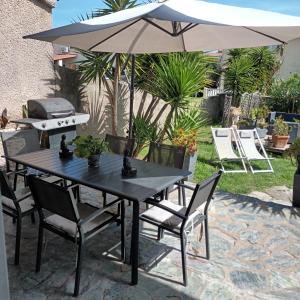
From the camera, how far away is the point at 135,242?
293cm

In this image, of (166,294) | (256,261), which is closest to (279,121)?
(256,261)

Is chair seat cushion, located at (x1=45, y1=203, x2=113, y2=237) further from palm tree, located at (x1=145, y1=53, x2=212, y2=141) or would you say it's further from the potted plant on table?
palm tree, located at (x1=145, y1=53, x2=212, y2=141)

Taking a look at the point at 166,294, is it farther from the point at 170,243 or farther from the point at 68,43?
the point at 68,43

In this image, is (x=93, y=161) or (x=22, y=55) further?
(x=22, y=55)

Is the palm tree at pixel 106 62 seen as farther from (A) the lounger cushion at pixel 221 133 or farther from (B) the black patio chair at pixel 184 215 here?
(B) the black patio chair at pixel 184 215

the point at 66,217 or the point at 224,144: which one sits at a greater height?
the point at 66,217

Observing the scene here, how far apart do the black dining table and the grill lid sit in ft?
5.45

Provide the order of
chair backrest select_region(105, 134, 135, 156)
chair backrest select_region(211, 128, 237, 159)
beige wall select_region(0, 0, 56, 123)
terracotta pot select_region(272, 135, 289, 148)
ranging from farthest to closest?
1. terracotta pot select_region(272, 135, 289, 148)
2. chair backrest select_region(211, 128, 237, 159)
3. beige wall select_region(0, 0, 56, 123)
4. chair backrest select_region(105, 134, 135, 156)

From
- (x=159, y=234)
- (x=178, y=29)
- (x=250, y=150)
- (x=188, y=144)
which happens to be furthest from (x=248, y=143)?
(x=159, y=234)

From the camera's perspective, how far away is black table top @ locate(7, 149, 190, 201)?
304cm

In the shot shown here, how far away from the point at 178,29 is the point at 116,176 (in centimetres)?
212

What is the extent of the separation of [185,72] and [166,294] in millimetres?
4607

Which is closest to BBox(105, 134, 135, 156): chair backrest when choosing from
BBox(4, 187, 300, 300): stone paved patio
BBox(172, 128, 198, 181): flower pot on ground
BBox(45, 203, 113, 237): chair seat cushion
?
BBox(4, 187, 300, 300): stone paved patio

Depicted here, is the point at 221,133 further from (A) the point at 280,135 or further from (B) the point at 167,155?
(B) the point at 167,155
